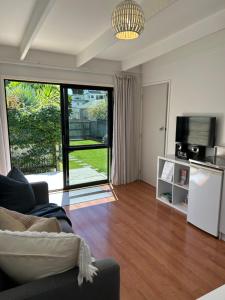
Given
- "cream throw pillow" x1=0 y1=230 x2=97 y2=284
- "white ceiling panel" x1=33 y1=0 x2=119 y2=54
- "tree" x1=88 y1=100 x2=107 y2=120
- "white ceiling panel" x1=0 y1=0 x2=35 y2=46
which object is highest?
"white ceiling panel" x1=33 y1=0 x2=119 y2=54

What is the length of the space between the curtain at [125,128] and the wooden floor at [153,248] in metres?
1.03

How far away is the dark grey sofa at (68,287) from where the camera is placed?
3.21ft

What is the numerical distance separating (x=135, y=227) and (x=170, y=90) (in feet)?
7.89

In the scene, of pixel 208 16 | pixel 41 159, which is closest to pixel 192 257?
pixel 208 16

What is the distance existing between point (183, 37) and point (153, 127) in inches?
70.1

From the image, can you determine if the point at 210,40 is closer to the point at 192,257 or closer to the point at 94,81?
the point at 94,81

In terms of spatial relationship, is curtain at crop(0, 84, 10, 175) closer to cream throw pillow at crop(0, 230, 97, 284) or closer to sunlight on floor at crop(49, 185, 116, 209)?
sunlight on floor at crop(49, 185, 116, 209)

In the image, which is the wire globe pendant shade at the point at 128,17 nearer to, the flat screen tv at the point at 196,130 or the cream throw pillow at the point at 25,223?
the cream throw pillow at the point at 25,223

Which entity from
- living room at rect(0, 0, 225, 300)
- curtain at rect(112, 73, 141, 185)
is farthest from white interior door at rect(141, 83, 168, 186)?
curtain at rect(112, 73, 141, 185)

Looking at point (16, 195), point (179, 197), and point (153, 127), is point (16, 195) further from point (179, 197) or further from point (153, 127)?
point (153, 127)

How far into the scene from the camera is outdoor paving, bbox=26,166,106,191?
419cm

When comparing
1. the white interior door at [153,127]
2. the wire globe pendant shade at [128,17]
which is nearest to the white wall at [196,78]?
the white interior door at [153,127]

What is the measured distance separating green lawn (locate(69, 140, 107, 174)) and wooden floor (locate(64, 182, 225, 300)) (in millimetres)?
1078

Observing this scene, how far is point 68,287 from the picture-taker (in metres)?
1.04
